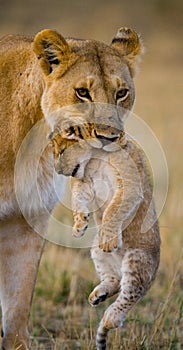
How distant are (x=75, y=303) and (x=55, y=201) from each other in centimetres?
112

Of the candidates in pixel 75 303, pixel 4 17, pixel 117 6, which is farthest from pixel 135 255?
pixel 117 6

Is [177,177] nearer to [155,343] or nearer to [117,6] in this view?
[155,343]

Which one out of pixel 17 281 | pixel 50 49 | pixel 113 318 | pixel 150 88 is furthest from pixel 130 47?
pixel 150 88

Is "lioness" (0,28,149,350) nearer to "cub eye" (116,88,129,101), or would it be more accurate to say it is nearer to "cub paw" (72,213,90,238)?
"cub eye" (116,88,129,101)

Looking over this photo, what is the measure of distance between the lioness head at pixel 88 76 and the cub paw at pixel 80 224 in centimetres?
28

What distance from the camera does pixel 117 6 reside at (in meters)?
21.4

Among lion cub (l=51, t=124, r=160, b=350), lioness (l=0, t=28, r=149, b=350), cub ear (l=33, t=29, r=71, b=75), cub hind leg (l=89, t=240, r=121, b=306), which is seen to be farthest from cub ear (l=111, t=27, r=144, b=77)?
cub hind leg (l=89, t=240, r=121, b=306)

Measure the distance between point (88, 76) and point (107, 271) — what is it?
30.5 inches

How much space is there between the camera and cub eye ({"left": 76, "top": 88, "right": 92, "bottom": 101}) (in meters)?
3.37

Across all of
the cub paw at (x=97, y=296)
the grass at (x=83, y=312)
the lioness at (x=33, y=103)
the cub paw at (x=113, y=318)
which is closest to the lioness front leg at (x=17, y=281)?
the lioness at (x=33, y=103)

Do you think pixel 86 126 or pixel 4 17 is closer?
pixel 86 126

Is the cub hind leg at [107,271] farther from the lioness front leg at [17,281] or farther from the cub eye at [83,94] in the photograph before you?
the lioness front leg at [17,281]

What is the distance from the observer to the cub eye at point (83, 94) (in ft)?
11.1

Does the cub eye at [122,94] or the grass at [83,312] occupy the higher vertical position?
the cub eye at [122,94]
